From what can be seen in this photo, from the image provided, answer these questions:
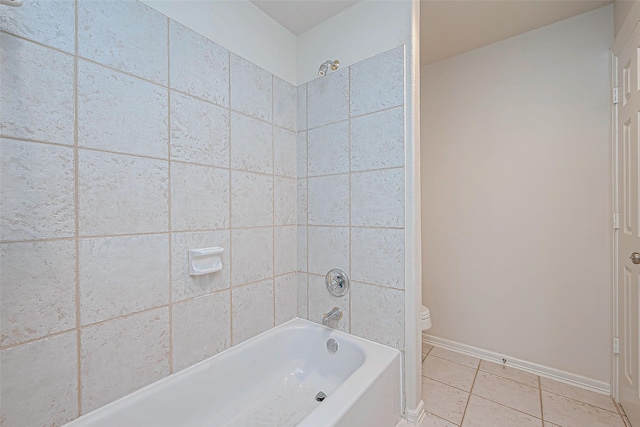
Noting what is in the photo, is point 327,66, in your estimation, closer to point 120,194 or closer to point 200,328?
point 120,194

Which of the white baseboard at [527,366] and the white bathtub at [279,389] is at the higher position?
the white bathtub at [279,389]

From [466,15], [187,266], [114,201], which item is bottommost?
[187,266]

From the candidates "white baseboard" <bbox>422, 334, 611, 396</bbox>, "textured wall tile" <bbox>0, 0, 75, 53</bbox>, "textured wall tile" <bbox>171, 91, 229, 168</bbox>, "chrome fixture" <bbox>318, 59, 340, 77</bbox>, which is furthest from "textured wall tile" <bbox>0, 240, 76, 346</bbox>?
"white baseboard" <bbox>422, 334, 611, 396</bbox>

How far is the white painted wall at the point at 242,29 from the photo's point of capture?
1249 millimetres

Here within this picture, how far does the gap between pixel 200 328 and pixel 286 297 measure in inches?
23.2

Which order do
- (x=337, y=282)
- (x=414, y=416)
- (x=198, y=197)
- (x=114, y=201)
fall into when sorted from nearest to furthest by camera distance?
(x=114, y=201) < (x=198, y=197) < (x=414, y=416) < (x=337, y=282)

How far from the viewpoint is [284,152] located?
175 centimetres

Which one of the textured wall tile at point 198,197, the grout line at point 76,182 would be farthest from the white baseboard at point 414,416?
the grout line at point 76,182

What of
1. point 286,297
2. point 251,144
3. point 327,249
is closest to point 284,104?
point 251,144

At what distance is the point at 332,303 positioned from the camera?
1680 millimetres

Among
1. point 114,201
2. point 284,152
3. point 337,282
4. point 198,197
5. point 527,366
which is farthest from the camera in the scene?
point 527,366

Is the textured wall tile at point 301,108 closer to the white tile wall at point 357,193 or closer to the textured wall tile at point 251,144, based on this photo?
the white tile wall at point 357,193

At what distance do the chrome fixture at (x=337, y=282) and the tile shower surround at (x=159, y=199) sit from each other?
2.0 inches

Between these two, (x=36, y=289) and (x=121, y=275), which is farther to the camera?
(x=121, y=275)
